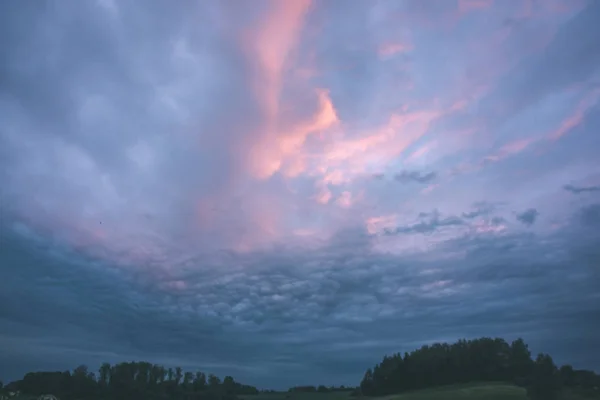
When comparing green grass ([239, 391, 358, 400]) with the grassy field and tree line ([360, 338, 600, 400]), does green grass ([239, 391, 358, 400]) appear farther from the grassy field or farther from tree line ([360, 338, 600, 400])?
the grassy field

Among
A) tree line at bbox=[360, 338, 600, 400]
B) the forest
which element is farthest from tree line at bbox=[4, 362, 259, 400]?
tree line at bbox=[360, 338, 600, 400]

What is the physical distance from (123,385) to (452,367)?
330ft

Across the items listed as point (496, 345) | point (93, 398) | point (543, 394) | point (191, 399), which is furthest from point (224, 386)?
point (543, 394)

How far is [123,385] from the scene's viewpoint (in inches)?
6668

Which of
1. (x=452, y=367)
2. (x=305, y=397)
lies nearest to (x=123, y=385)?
(x=305, y=397)

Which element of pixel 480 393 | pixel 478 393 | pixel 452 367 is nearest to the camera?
pixel 480 393

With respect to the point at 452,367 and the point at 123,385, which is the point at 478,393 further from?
the point at 123,385

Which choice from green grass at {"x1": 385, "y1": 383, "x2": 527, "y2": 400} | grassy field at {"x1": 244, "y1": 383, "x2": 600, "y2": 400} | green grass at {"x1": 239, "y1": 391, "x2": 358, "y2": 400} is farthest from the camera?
green grass at {"x1": 239, "y1": 391, "x2": 358, "y2": 400}

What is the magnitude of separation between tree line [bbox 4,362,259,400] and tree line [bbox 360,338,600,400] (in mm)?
48030

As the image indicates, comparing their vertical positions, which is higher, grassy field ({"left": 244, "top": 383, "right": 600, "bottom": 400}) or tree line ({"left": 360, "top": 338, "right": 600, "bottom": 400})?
tree line ({"left": 360, "top": 338, "right": 600, "bottom": 400})

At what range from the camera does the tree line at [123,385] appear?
164750mm

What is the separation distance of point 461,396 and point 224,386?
101060 mm

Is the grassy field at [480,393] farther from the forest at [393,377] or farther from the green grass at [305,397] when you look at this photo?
the green grass at [305,397]

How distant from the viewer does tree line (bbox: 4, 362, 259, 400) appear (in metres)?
165
